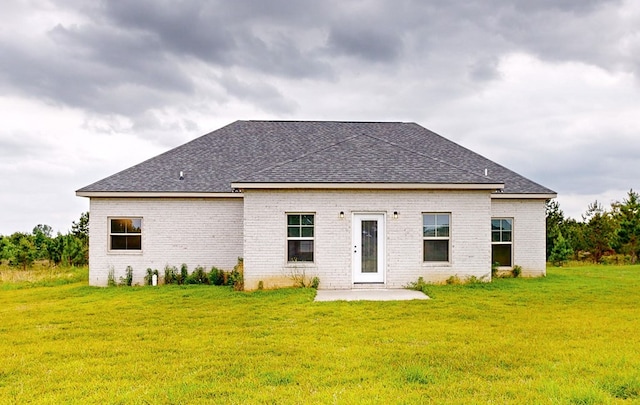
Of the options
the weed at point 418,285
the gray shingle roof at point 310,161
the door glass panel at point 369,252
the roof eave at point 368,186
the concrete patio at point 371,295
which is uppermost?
the gray shingle roof at point 310,161

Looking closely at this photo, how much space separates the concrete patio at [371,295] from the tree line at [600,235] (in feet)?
58.2

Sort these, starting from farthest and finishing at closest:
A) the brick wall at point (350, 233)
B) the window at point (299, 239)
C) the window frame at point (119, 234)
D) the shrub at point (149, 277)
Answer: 1. the window frame at point (119, 234)
2. the shrub at point (149, 277)
3. the window at point (299, 239)
4. the brick wall at point (350, 233)

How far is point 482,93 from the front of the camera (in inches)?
752

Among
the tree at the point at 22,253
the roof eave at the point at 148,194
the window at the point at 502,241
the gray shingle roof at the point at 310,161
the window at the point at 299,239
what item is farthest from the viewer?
the tree at the point at 22,253

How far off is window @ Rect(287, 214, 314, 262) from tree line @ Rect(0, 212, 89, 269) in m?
19.3

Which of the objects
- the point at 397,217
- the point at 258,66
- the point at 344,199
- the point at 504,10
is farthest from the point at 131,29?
the point at 504,10

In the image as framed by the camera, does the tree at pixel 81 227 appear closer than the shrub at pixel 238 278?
No

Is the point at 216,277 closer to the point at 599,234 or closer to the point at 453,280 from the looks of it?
the point at 453,280

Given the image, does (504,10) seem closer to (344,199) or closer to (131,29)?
(344,199)

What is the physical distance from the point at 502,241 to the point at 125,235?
13549 mm

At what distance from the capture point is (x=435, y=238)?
13.8m

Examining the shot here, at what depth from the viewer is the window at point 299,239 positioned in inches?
532

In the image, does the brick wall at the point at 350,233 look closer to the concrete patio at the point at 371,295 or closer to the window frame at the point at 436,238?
the window frame at the point at 436,238

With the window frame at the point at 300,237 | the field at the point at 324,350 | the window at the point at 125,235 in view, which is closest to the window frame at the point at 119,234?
the window at the point at 125,235
